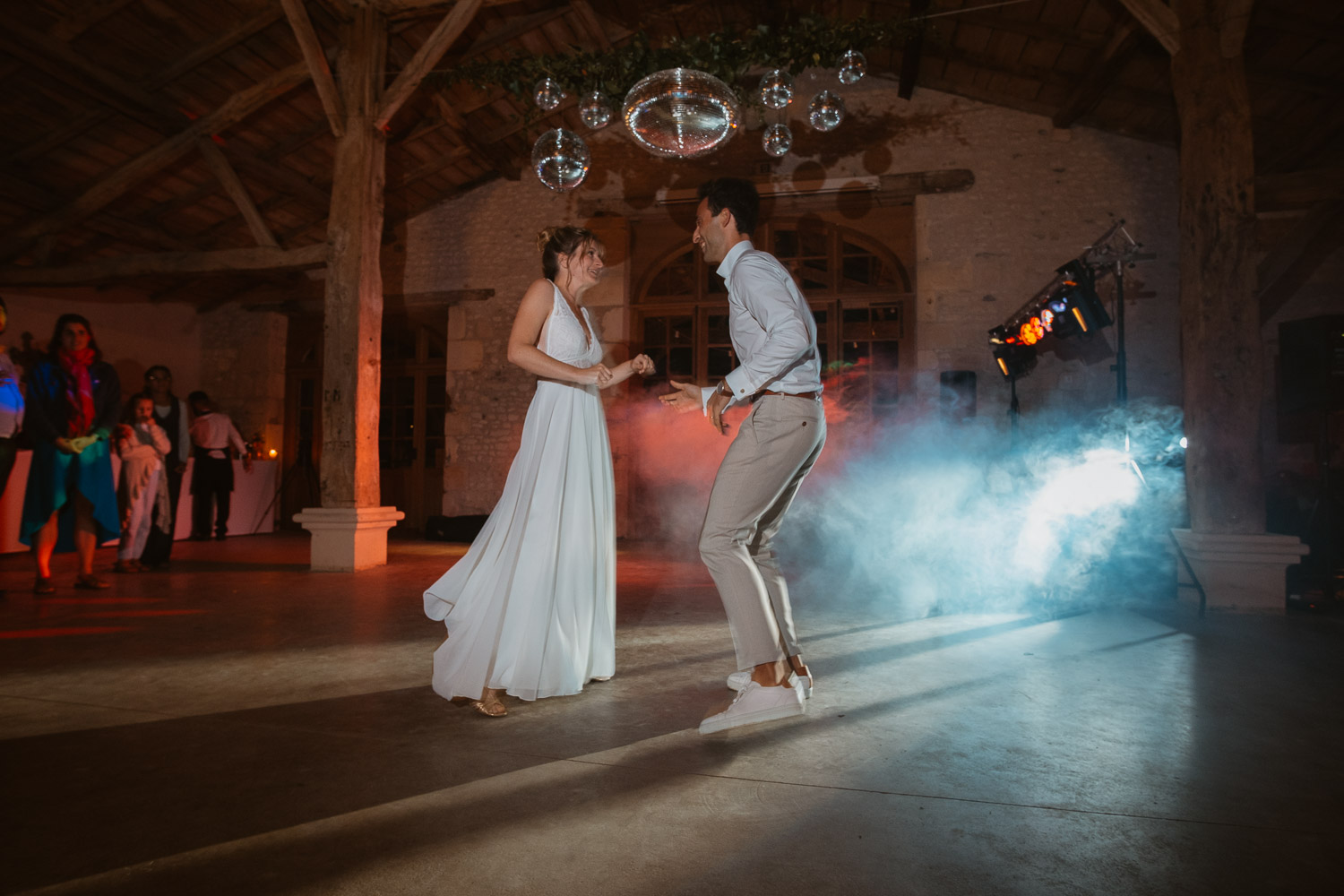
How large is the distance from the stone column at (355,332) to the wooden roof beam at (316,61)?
0.09m

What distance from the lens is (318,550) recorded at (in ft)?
18.4

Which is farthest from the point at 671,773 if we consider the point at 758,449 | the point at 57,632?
the point at 57,632

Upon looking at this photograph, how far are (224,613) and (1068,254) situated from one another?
8284mm

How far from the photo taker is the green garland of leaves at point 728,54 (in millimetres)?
5395

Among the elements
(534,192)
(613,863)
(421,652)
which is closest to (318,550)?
(421,652)

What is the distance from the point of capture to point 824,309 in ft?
28.1

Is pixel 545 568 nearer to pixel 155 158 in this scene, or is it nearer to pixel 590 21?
pixel 590 21

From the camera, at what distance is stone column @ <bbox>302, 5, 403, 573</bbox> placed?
18.5 ft

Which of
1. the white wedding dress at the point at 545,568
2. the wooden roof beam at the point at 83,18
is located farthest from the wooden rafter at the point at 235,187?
the white wedding dress at the point at 545,568

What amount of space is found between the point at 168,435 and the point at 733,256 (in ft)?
20.4

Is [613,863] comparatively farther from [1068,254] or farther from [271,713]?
[1068,254]

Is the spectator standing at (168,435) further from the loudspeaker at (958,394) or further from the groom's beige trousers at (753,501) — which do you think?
the loudspeaker at (958,394)

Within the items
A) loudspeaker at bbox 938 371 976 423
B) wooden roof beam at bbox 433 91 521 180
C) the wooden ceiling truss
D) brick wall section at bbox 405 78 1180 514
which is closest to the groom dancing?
the wooden ceiling truss

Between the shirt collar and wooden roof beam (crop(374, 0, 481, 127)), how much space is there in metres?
4.76
